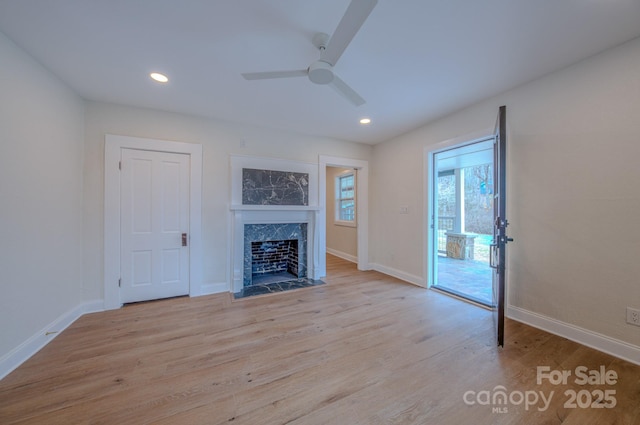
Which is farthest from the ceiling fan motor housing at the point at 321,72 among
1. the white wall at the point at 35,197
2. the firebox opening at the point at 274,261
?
the firebox opening at the point at 274,261

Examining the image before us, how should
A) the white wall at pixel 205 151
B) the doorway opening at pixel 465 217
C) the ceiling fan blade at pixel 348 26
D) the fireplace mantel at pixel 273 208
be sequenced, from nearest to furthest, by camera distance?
the ceiling fan blade at pixel 348 26, the white wall at pixel 205 151, the fireplace mantel at pixel 273 208, the doorway opening at pixel 465 217

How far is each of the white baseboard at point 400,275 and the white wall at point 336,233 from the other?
885 millimetres

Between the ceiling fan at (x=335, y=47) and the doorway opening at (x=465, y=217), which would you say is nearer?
the ceiling fan at (x=335, y=47)

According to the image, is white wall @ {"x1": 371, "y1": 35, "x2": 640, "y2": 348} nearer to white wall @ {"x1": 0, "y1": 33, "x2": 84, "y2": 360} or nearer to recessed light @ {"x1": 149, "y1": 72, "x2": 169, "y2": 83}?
recessed light @ {"x1": 149, "y1": 72, "x2": 169, "y2": 83}

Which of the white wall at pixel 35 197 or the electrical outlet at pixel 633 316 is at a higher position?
the white wall at pixel 35 197

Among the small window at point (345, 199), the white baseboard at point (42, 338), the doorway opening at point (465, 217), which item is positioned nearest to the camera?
the white baseboard at point (42, 338)

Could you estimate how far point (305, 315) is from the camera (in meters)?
2.59

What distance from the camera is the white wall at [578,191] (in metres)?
1.82

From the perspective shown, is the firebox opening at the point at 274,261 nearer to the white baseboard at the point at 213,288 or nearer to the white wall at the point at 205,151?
the white baseboard at the point at 213,288

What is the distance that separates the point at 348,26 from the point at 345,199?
184 inches

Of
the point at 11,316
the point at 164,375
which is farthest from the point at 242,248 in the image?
A: the point at 11,316

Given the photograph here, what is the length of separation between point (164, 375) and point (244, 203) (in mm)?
2235

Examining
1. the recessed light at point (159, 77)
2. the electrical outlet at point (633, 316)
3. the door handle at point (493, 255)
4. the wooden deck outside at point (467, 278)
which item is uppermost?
the recessed light at point (159, 77)

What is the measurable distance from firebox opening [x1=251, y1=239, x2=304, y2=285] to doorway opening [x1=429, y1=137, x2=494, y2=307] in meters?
2.62
